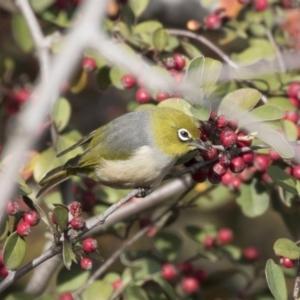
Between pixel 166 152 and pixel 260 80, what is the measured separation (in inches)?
29.6

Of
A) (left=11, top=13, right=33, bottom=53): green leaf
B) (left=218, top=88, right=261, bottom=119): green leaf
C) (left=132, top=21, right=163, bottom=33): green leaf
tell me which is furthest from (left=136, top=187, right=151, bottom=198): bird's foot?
(left=11, top=13, right=33, bottom=53): green leaf

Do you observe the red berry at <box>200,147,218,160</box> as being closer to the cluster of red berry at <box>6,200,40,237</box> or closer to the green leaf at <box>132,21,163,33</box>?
the cluster of red berry at <box>6,200,40,237</box>

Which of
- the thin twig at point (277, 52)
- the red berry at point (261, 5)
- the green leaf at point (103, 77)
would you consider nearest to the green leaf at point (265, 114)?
the thin twig at point (277, 52)

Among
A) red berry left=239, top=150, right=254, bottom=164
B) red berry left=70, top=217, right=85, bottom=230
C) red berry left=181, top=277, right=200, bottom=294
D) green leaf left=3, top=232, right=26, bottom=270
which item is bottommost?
red berry left=181, top=277, right=200, bottom=294

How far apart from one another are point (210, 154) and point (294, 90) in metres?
0.91

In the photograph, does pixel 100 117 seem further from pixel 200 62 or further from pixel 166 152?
pixel 200 62

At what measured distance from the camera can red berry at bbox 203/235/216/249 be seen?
3988 millimetres

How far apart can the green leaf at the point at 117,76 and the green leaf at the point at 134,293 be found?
117cm

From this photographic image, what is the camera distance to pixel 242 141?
10.0ft

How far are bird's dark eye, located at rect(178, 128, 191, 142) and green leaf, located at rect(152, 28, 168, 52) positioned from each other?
2.16 ft

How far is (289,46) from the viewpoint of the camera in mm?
4316

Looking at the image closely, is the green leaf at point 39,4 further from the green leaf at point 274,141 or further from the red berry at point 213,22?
the green leaf at point 274,141

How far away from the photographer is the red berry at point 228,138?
2895 millimetres

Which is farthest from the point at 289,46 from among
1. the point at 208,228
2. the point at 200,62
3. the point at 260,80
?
the point at 200,62
